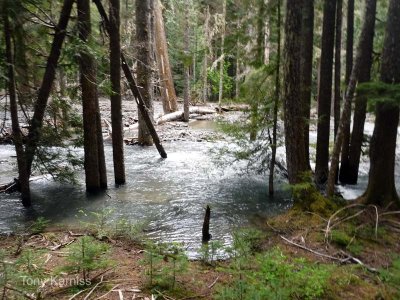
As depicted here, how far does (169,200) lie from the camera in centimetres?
955

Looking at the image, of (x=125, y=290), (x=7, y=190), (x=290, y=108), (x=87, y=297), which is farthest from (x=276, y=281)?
(x=7, y=190)

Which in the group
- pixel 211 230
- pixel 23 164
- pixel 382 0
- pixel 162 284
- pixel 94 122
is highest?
pixel 382 0

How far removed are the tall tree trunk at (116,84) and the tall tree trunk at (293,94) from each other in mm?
4094

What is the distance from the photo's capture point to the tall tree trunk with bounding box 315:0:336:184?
32.7 ft

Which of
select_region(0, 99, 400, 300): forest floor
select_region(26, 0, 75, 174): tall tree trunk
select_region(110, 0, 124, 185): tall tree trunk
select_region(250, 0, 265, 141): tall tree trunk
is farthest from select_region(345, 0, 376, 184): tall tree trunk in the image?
select_region(26, 0, 75, 174): tall tree trunk

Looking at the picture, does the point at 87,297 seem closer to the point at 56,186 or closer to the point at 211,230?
the point at 211,230

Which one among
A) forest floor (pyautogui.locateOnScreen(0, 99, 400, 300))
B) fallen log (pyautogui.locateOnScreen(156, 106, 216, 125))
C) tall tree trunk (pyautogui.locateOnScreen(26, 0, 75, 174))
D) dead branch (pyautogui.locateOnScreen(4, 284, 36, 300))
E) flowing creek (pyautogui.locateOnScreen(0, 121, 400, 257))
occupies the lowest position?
flowing creek (pyautogui.locateOnScreen(0, 121, 400, 257))

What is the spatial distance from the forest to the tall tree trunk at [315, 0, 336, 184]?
0.12 feet

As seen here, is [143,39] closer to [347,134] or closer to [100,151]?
[100,151]

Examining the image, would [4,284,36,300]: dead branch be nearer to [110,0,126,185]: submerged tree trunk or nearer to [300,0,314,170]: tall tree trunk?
[110,0,126,185]: submerged tree trunk

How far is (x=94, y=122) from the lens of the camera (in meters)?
9.40

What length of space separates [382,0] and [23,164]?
11.9 m

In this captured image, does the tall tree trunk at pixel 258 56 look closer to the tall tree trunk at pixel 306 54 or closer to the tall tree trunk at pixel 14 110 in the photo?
the tall tree trunk at pixel 306 54

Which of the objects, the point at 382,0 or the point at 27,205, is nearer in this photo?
the point at 27,205
